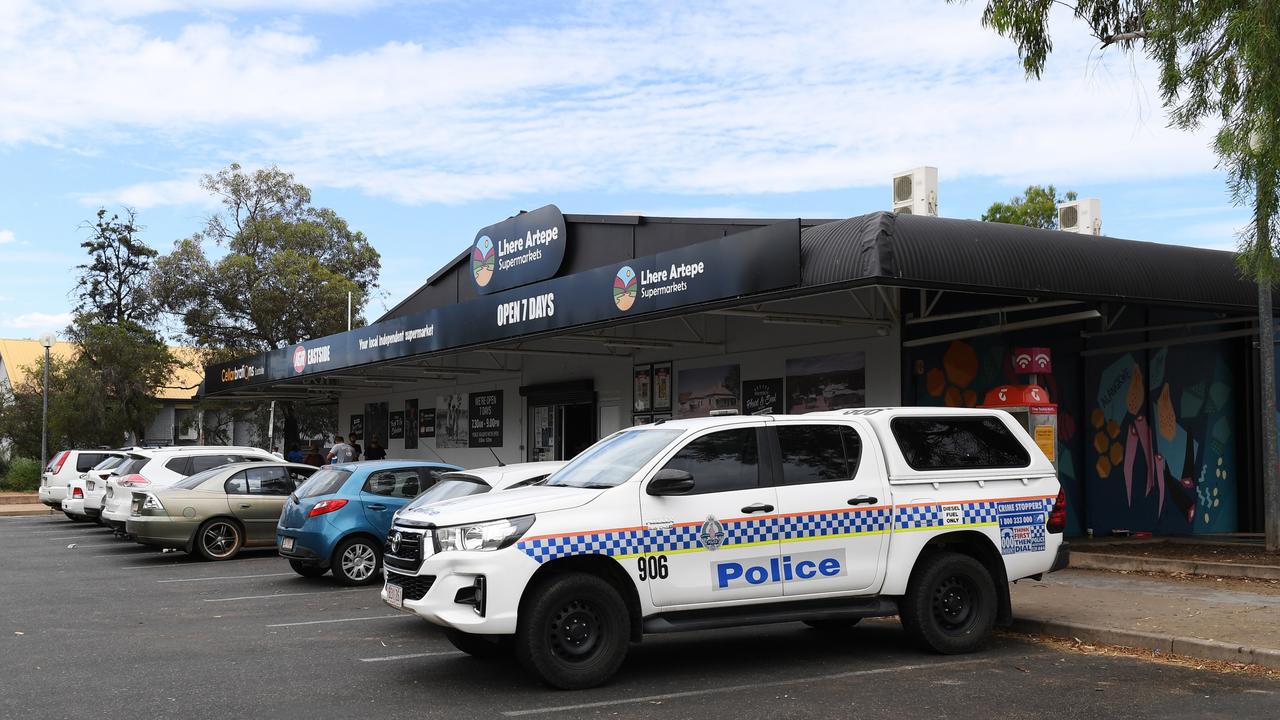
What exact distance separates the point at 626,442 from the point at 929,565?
2.56 meters

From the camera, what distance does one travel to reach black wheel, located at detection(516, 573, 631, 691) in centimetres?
769

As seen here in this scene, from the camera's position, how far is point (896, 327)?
15.8 metres

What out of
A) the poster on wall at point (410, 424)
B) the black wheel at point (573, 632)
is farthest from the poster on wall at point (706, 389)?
the poster on wall at point (410, 424)

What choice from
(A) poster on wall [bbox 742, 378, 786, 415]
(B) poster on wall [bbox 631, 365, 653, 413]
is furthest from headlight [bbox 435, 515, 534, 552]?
(B) poster on wall [bbox 631, 365, 653, 413]

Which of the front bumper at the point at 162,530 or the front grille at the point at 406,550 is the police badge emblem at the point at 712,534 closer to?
the front grille at the point at 406,550

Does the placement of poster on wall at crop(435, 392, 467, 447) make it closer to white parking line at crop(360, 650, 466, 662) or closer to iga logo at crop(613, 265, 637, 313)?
iga logo at crop(613, 265, 637, 313)

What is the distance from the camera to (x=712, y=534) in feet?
27.0

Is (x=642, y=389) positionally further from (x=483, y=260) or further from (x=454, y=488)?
(x=454, y=488)

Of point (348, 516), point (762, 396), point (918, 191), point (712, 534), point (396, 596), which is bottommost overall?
point (396, 596)

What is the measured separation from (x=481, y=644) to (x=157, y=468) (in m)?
11.3

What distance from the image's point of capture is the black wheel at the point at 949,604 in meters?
8.94

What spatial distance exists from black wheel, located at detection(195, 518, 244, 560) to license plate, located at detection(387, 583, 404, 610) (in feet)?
31.6

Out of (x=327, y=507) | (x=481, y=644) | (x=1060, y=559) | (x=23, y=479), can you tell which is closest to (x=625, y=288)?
(x=327, y=507)

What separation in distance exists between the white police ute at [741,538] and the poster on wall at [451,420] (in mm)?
19199
